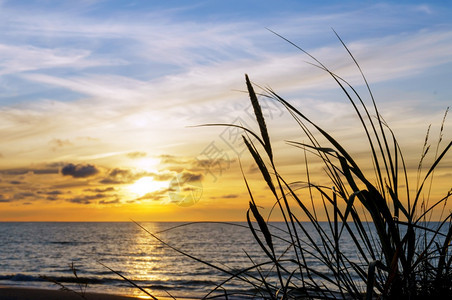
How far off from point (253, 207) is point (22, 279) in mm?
19104

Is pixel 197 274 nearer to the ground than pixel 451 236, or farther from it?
nearer to the ground

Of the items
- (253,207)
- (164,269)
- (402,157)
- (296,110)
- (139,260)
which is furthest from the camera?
(139,260)

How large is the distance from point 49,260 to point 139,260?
237 inches

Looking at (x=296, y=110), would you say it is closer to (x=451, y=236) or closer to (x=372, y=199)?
(x=372, y=199)

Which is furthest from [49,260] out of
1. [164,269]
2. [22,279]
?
[22,279]

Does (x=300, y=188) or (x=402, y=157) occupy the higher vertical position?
(x=402, y=157)

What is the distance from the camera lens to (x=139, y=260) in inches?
1181

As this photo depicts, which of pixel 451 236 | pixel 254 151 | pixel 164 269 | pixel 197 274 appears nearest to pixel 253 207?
pixel 254 151

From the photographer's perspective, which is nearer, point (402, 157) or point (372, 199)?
point (372, 199)

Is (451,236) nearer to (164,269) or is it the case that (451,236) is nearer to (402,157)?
(402,157)

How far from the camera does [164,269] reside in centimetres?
2388

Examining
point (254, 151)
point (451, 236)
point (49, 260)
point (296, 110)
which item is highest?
point (296, 110)

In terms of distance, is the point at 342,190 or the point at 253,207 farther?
the point at 342,190

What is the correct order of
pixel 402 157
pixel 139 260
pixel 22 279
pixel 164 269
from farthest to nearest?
pixel 139 260
pixel 164 269
pixel 22 279
pixel 402 157
